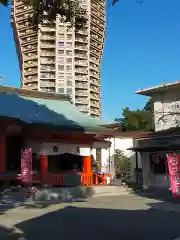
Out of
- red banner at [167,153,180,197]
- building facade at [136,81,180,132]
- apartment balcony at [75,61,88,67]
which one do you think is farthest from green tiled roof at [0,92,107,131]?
apartment balcony at [75,61,88,67]

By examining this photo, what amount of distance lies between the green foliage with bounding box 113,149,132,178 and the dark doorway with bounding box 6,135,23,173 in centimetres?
1117

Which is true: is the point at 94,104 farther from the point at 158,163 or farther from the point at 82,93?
the point at 158,163

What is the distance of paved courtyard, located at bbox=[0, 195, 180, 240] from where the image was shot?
9.49 m

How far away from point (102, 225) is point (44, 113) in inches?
459

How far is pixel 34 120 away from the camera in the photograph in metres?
19.3

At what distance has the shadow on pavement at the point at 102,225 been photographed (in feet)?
30.9

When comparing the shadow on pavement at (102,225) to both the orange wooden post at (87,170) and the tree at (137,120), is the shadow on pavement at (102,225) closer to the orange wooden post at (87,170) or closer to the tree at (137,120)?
the orange wooden post at (87,170)

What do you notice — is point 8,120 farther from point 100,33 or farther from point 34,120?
point 100,33

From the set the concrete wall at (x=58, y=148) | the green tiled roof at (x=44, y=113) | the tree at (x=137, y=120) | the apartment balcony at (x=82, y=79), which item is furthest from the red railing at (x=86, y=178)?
the apartment balcony at (x=82, y=79)

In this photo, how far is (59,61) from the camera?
247ft

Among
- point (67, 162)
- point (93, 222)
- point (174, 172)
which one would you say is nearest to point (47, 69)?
point (67, 162)

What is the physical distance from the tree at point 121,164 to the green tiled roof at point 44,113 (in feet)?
25.2

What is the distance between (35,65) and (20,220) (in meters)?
65.8

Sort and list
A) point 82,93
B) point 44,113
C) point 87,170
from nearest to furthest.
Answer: point 44,113
point 87,170
point 82,93
